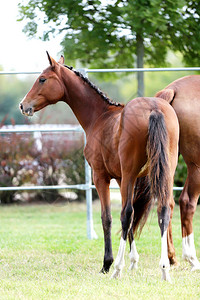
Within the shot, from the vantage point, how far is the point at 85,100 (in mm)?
4055

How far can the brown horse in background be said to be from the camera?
3809 mm

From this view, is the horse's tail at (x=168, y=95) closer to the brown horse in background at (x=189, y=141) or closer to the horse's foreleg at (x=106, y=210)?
the brown horse in background at (x=189, y=141)

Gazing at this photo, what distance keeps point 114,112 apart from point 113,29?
132 inches

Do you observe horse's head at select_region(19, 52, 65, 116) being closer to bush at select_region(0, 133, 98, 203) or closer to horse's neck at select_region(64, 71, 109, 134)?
horse's neck at select_region(64, 71, 109, 134)

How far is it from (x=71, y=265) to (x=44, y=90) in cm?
147

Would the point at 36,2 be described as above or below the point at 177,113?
above

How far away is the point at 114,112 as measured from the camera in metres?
3.96

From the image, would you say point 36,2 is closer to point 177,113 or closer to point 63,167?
point 63,167

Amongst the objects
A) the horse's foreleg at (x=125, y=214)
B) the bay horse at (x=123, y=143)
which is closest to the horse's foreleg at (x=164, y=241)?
the bay horse at (x=123, y=143)

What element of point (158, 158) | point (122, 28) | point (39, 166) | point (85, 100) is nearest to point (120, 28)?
point (122, 28)

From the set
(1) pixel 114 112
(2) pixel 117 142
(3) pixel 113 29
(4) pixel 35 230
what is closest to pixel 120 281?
(2) pixel 117 142

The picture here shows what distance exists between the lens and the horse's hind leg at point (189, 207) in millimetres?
3871

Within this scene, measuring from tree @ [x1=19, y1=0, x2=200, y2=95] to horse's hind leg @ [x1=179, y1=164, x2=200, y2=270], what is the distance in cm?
305

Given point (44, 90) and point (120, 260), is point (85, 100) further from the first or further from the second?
point (120, 260)
